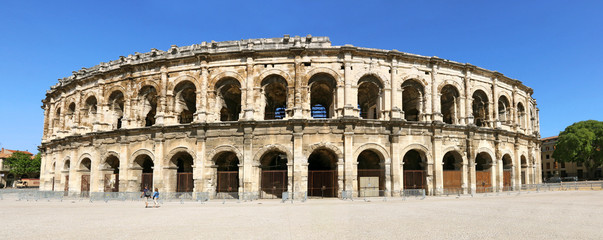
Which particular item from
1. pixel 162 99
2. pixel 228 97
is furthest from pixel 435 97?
pixel 162 99

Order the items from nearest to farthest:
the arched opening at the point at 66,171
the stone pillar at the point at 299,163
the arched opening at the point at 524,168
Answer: the stone pillar at the point at 299,163 < the arched opening at the point at 66,171 < the arched opening at the point at 524,168

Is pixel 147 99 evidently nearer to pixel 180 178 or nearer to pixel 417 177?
pixel 180 178

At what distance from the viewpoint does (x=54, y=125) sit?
93.9 ft

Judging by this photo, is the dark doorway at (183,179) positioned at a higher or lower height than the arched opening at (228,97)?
lower

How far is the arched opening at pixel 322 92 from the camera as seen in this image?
20141 millimetres

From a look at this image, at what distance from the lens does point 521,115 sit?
26906 millimetres

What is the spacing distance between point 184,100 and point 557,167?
54.4 metres

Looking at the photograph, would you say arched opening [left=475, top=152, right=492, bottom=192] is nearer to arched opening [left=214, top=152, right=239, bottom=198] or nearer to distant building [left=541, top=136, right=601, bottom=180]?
arched opening [left=214, top=152, right=239, bottom=198]

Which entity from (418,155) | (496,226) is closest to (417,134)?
(418,155)

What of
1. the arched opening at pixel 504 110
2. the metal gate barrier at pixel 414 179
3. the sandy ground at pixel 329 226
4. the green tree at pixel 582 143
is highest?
the arched opening at pixel 504 110

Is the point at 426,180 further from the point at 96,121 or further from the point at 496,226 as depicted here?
the point at 96,121

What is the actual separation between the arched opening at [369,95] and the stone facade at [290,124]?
0.15m

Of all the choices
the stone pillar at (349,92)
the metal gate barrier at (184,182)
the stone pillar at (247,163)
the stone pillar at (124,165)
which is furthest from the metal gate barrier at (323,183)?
the stone pillar at (124,165)

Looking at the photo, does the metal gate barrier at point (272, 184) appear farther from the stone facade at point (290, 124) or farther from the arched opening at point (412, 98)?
the arched opening at point (412, 98)
